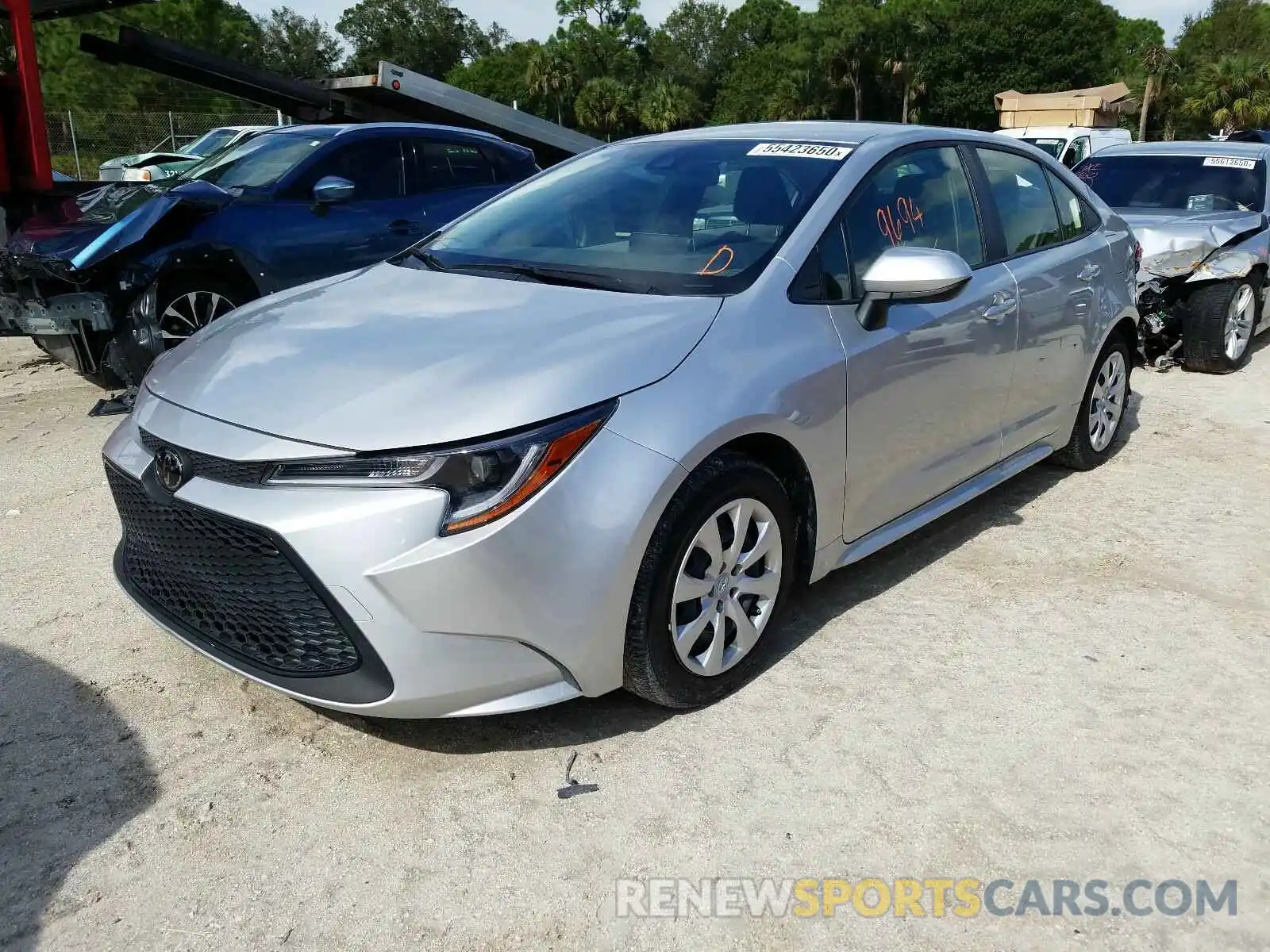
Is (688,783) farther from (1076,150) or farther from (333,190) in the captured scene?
(1076,150)

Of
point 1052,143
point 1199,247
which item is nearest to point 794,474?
point 1199,247

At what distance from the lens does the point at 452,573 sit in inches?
92.7

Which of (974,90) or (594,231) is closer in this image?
(594,231)

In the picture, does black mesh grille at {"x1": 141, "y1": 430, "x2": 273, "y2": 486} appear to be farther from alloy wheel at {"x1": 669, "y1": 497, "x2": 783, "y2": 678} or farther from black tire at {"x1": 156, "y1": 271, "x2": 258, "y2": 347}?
black tire at {"x1": 156, "y1": 271, "x2": 258, "y2": 347}

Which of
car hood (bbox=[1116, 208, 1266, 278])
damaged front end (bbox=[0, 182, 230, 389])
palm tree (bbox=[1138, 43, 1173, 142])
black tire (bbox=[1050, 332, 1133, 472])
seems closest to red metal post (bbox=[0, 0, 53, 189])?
damaged front end (bbox=[0, 182, 230, 389])

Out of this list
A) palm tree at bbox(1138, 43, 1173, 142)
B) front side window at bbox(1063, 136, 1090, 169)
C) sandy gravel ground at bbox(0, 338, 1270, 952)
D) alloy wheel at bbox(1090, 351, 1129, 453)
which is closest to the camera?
sandy gravel ground at bbox(0, 338, 1270, 952)

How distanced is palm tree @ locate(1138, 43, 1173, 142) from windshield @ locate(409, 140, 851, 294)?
52003mm

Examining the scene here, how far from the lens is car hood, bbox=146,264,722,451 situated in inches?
96.2

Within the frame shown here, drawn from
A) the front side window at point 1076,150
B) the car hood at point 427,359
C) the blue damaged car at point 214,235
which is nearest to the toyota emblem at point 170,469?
the car hood at point 427,359

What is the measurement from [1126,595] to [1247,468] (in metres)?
2.04

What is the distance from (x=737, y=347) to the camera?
286cm

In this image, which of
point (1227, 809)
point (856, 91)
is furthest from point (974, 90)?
point (1227, 809)

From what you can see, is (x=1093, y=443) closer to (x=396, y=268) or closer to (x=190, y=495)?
(x=396, y=268)

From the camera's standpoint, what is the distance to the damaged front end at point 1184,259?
23.2ft
